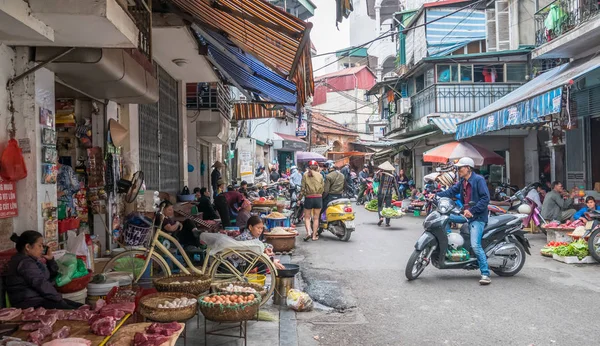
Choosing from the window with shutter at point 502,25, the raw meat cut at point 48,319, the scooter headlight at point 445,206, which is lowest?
the raw meat cut at point 48,319

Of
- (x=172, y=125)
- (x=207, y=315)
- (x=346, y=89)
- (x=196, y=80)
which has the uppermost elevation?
(x=346, y=89)

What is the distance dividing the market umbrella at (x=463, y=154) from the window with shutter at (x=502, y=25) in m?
5.59

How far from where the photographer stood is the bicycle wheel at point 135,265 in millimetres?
6043

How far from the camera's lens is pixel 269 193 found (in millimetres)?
21156

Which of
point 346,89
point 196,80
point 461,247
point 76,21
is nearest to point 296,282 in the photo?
point 461,247

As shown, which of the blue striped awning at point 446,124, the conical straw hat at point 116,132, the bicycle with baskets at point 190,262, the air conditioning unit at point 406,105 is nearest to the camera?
the bicycle with baskets at point 190,262

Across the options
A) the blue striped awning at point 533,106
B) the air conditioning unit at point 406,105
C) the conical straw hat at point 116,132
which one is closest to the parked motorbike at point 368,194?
the air conditioning unit at point 406,105

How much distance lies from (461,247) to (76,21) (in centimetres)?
642

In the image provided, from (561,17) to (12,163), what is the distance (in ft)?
42.2

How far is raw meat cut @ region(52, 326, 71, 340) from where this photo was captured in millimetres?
3654

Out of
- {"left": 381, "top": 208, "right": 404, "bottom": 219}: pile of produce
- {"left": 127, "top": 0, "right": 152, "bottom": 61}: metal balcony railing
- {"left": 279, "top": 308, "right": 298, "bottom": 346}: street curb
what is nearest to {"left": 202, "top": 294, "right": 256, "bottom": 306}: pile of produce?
{"left": 279, "top": 308, "right": 298, "bottom": 346}: street curb

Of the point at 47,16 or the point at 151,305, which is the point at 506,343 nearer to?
the point at 151,305

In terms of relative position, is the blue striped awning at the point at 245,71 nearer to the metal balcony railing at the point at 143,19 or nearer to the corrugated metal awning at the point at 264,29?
the corrugated metal awning at the point at 264,29

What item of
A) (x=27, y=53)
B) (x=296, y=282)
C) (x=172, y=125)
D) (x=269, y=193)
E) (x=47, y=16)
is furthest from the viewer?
(x=269, y=193)
